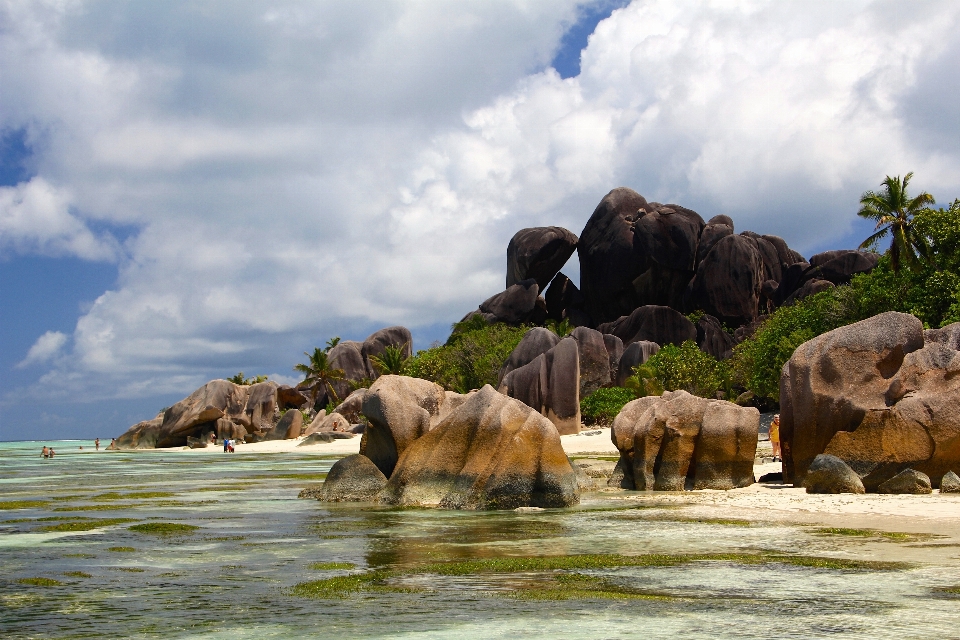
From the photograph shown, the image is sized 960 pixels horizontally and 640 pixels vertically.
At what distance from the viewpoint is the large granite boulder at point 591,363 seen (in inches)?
2160

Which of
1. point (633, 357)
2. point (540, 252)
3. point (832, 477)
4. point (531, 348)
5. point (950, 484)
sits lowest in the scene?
point (950, 484)

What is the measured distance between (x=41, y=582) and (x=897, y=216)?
43.0 metres

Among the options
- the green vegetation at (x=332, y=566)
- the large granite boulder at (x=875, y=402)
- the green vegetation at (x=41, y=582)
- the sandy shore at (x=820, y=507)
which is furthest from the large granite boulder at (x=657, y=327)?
A: the green vegetation at (x=41, y=582)

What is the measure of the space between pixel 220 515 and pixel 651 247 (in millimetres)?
61545

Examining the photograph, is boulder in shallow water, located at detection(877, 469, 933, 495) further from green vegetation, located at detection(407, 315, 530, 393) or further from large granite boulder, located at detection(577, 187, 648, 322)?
large granite boulder, located at detection(577, 187, 648, 322)

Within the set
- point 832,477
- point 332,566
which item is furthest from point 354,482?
point 832,477

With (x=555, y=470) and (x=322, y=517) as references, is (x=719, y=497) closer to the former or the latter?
(x=555, y=470)

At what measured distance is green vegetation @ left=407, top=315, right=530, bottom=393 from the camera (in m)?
61.5

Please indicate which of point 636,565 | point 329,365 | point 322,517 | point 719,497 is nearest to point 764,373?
point 719,497

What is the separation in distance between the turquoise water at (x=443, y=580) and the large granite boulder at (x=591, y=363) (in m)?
37.0

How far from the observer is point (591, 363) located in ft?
182

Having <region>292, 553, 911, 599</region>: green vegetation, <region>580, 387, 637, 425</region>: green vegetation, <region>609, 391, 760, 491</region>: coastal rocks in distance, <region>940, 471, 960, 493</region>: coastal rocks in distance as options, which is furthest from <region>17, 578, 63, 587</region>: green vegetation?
<region>580, 387, 637, 425</region>: green vegetation

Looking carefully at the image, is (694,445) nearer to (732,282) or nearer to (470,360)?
(470,360)

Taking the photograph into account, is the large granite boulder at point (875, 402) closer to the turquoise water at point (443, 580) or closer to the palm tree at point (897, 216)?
the turquoise water at point (443, 580)
